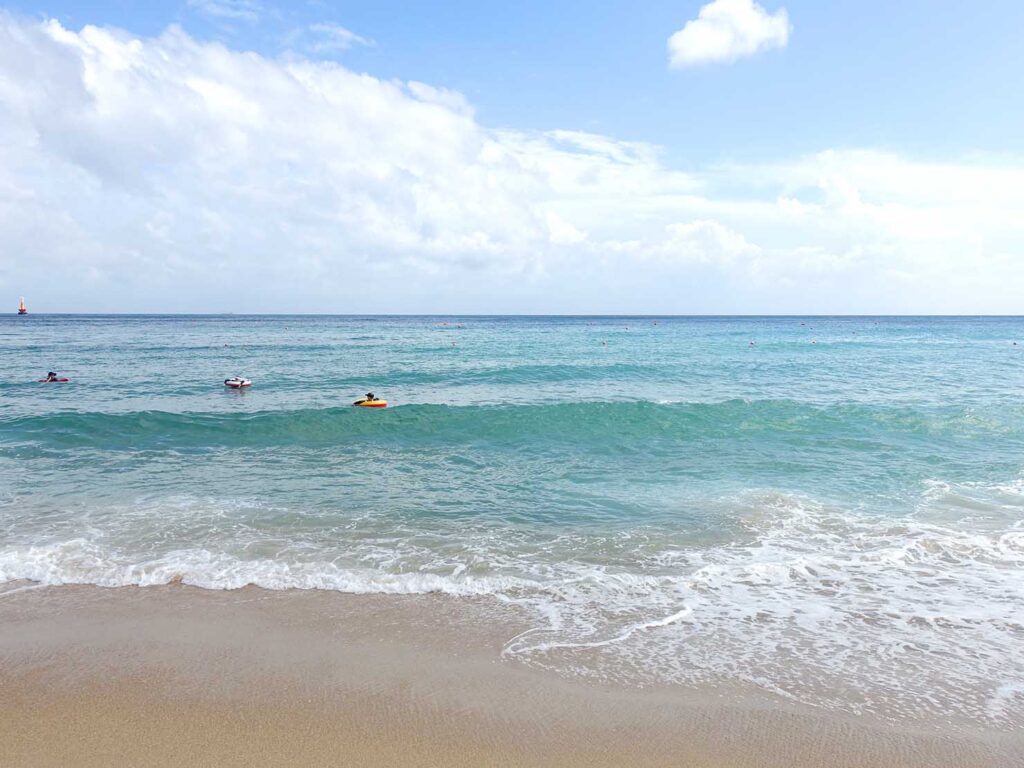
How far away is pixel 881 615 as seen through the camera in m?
7.66

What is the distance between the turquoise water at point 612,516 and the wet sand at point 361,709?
1.54 ft

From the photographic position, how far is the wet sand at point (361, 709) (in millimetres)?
5148

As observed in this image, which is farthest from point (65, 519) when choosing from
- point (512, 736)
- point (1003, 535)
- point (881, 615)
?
point (1003, 535)

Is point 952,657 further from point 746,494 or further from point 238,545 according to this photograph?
point 238,545

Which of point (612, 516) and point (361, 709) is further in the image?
point (612, 516)

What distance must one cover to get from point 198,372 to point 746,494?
31.1 metres

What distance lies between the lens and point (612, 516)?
1161cm

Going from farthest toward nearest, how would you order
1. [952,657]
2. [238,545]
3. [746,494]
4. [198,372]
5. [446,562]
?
[198,372] → [746,494] → [238,545] → [446,562] → [952,657]

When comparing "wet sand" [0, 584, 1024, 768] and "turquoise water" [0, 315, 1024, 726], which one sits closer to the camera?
"wet sand" [0, 584, 1024, 768]

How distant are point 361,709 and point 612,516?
6650mm

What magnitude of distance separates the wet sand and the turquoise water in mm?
468

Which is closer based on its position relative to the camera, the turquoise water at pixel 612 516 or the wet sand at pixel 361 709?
the wet sand at pixel 361 709

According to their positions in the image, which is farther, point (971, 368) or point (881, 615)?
point (971, 368)

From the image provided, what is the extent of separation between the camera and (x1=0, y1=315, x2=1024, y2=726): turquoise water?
6938 millimetres
